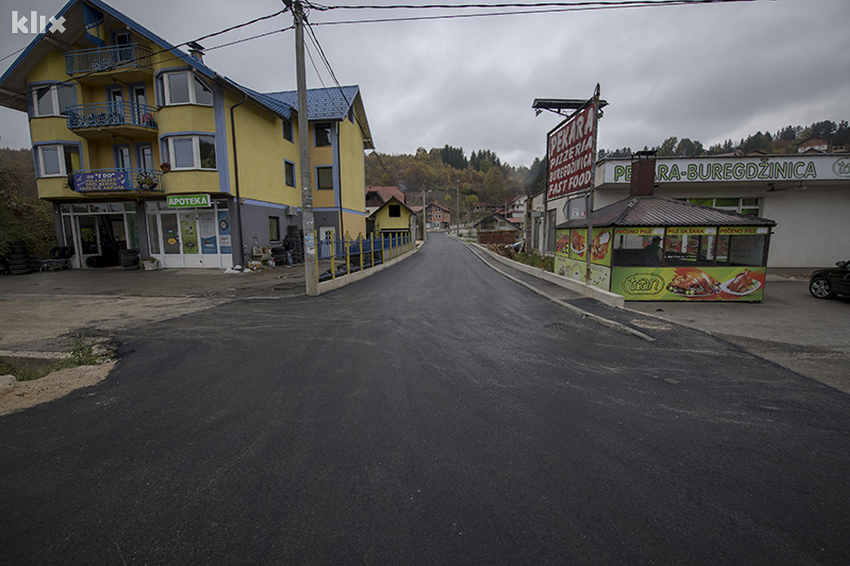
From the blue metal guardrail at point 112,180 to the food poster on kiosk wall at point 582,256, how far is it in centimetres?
1820

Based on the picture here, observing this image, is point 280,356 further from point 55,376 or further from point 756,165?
point 756,165

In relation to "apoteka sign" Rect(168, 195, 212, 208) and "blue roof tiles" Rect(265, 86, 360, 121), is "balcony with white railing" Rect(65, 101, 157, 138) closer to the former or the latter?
"apoteka sign" Rect(168, 195, 212, 208)

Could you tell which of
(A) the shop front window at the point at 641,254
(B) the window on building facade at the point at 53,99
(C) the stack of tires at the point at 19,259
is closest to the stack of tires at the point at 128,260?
(C) the stack of tires at the point at 19,259

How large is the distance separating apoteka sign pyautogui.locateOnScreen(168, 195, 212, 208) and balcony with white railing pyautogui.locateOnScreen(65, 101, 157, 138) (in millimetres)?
3846

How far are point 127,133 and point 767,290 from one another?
27437 mm

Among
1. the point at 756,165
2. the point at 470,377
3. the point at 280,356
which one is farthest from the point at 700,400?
the point at 756,165

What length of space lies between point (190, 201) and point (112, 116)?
578cm

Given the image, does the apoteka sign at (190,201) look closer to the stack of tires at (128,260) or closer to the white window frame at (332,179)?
the stack of tires at (128,260)

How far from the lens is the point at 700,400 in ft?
13.9

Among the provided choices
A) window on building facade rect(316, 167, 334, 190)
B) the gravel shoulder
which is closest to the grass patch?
Answer: the gravel shoulder

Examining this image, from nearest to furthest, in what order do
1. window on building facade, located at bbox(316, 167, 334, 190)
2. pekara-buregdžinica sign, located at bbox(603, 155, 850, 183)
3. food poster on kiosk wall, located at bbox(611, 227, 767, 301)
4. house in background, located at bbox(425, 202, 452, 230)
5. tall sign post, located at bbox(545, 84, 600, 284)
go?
food poster on kiosk wall, located at bbox(611, 227, 767, 301) < tall sign post, located at bbox(545, 84, 600, 284) < pekara-buregdžinica sign, located at bbox(603, 155, 850, 183) < window on building facade, located at bbox(316, 167, 334, 190) < house in background, located at bbox(425, 202, 452, 230)

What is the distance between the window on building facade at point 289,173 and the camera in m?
22.9

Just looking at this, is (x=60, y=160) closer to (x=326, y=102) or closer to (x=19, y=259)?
(x=19, y=259)

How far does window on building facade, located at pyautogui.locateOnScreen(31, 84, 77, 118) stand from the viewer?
1800cm
